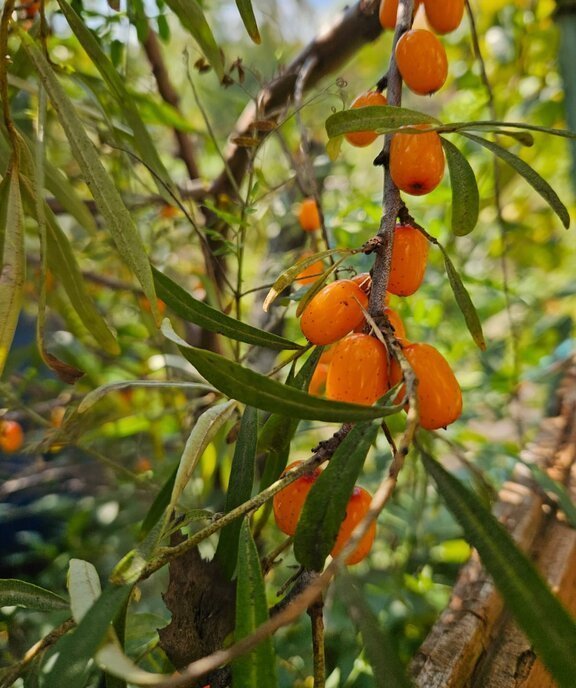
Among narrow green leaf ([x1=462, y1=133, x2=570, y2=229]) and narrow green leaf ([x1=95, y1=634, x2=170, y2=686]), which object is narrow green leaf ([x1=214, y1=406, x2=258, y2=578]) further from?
narrow green leaf ([x1=462, y1=133, x2=570, y2=229])

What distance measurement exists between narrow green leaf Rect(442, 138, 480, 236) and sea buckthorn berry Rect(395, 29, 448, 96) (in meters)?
0.06

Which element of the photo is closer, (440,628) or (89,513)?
(440,628)

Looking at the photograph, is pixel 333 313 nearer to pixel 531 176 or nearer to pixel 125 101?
pixel 531 176

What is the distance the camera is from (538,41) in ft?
3.51

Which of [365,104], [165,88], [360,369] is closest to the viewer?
[360,369]

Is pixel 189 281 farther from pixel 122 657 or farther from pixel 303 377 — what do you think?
pixel 122 657

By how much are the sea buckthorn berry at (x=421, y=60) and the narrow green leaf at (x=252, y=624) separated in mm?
348

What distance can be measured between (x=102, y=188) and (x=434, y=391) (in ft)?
0.80

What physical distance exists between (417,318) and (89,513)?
757 mm

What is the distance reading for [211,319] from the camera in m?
0.40

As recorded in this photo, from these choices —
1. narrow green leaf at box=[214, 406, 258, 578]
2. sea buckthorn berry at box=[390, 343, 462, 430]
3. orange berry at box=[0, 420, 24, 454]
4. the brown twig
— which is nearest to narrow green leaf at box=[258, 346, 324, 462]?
narrow green leaf at box=[214, 406, 258, 578]

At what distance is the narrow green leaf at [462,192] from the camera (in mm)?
406

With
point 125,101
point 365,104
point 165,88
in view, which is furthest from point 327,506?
point 165,88

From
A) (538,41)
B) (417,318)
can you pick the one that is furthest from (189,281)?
(538,41)
